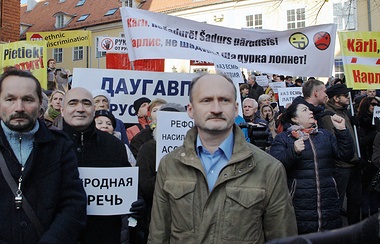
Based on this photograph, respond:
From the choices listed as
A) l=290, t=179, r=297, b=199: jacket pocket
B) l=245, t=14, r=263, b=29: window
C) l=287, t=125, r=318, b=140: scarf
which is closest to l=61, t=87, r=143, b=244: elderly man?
l=290, t=179, r=297, b=199: jacket pocket

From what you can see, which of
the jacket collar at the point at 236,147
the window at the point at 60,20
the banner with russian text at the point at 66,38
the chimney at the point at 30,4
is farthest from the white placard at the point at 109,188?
the chimney at the point at 30,4

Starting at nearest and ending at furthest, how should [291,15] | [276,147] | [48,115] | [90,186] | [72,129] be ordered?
[90,186] < [72,129] < [276,147] < [48,115] < [291,15]

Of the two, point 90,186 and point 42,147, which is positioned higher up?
point 42,147

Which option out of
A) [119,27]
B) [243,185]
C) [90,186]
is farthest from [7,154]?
[119,27]

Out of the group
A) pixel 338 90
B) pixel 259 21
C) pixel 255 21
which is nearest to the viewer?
pixel 338 90

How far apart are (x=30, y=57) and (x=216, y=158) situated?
6.88m

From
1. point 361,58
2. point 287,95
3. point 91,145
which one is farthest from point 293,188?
point 287,95

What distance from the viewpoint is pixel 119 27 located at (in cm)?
4034

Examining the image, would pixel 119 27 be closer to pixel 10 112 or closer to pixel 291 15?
pixel 291 15

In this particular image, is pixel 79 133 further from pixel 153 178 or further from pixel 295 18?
pixel 295 18

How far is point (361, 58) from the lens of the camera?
277 inches

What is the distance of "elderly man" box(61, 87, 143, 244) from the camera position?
325 centimetres

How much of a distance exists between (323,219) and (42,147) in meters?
2.75

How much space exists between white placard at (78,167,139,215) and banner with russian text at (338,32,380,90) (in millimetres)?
4783
